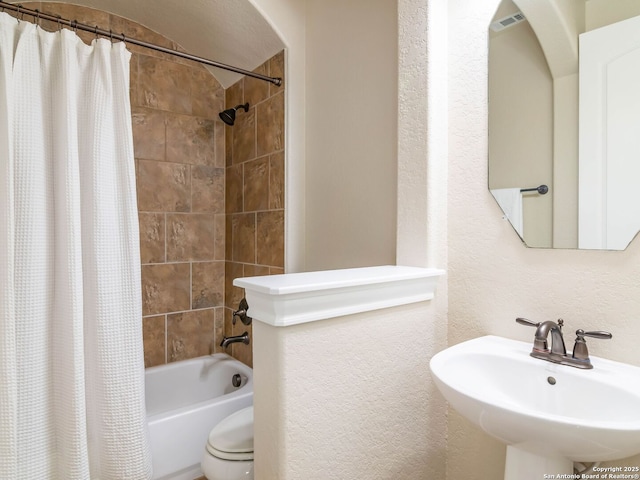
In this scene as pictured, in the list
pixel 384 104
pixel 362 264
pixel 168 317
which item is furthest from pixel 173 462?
pixel 384 104

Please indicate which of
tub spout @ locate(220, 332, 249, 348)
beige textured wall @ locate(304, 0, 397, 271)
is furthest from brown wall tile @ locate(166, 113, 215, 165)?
tub spout @ locate(220, 332, 249, 348)

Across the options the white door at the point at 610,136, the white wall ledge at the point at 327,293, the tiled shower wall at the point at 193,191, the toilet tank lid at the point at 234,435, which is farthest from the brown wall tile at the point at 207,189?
the white door at the point at 610,136

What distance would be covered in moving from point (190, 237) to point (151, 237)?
0.78 feet

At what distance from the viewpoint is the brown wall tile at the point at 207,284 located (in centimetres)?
235

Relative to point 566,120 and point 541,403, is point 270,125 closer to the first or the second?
point 566,120

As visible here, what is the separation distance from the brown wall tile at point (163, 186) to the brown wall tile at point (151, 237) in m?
0.05

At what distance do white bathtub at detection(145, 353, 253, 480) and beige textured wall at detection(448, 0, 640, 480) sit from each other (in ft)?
3.40

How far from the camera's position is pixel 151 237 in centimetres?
219

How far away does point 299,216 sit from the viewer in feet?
6.42

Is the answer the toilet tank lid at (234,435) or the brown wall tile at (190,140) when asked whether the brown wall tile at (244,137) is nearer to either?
the brown wall tile at (190,140)

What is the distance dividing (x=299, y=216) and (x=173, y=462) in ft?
4.21

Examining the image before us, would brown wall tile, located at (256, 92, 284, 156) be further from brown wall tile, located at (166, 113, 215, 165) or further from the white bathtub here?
the white bathtub

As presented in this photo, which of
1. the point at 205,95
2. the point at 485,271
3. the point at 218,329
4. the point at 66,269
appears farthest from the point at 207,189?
the point at 485,271

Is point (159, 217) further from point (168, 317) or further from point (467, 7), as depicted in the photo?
point (467, 7)
